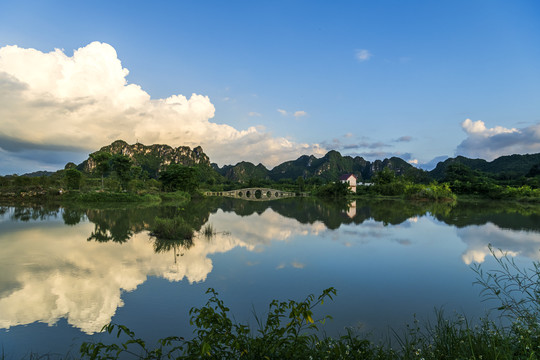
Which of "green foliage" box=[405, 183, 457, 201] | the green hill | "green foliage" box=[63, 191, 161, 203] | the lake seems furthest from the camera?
the green hill

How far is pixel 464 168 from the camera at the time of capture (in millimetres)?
62125

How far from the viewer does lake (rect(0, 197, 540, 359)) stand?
505 centimetres

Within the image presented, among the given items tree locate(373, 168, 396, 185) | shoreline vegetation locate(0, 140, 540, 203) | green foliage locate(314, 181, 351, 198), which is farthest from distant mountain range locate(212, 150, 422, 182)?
green foliage locate(314, 181, 351, 198)

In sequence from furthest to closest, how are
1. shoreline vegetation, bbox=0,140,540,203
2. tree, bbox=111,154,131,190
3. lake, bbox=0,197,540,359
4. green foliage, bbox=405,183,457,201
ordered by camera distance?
green foliage, bbox=405,183,457,201, tree, bbox=111,154,131,190, shoreline vegetation, bbox=0,140,540,203, lake, bbox=0,197,540,359

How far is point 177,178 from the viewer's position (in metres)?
44.8

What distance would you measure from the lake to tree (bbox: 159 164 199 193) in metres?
30.6

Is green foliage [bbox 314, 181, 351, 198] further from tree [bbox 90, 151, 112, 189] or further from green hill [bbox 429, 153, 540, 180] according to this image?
tree [bbox 90, 151, 112, 189]

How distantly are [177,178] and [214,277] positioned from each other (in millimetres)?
39382

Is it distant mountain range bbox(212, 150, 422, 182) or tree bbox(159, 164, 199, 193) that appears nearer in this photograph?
tree bbox(159, 164, 199, 193)

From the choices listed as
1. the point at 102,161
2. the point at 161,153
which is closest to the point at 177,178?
the point at 102,161

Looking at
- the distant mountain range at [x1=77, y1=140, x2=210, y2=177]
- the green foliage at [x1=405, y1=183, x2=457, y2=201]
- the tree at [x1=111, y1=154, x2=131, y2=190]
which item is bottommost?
the green foliage at [x1=405, y1=183, x2=457, y2=201]

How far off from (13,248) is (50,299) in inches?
238

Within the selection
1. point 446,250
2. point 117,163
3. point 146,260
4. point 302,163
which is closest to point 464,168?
point 446,250

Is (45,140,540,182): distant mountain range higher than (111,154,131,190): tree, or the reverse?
(45,140,540,182): distant mountain range
